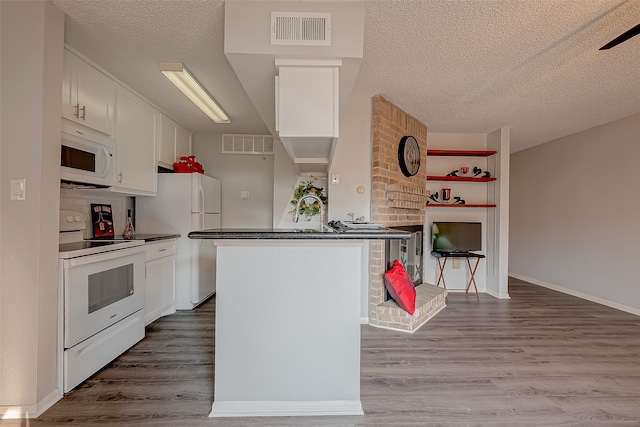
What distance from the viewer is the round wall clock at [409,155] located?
372cm

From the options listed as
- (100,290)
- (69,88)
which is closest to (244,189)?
(69,88)

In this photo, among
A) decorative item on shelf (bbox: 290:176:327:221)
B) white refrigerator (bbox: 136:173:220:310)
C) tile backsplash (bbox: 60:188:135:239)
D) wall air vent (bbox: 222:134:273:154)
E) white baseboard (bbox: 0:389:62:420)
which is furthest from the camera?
wall air vent (bbox: 222:134:273:154)

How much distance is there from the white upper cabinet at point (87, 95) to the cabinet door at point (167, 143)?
90 cm

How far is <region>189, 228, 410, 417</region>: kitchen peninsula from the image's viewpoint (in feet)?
5.74

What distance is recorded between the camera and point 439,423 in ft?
5.64

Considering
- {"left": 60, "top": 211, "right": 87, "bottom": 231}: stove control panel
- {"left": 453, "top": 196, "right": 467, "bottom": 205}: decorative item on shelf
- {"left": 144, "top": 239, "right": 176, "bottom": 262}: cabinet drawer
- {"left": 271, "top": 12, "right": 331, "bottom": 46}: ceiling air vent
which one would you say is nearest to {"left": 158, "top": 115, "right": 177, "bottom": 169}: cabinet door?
{"left": 144, "top": 239, "right": 176, "bottom": 262}: cabinet drawer

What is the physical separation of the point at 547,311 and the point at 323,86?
3.87 m

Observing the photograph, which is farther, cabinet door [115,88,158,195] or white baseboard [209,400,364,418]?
cabinet door [115,88,158,195]

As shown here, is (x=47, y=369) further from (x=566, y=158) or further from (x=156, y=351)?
(x=566, y=158)

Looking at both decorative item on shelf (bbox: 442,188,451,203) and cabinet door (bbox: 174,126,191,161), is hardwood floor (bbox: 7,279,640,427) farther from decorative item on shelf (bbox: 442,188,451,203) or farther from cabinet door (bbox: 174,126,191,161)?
cabinet door (bbox: 174,126,191,161)

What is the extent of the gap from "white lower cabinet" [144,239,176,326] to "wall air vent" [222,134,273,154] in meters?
1.83

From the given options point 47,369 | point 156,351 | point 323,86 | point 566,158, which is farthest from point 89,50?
point 566,158

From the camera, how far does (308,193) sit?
403 cm

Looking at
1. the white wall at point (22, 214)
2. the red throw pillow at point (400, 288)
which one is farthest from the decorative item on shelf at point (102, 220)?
the red throw pillow at point (400, 288)
